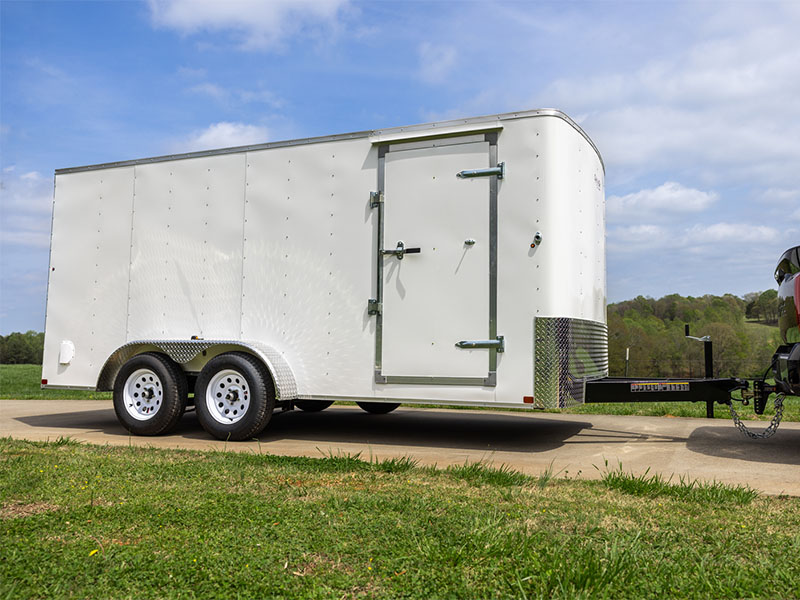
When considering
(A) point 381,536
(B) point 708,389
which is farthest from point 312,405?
(A) point 381,536

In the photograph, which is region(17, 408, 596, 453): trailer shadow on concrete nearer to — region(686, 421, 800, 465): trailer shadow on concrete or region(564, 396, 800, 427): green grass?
region(686, 421, 800, 465): trailer shadow on concrete

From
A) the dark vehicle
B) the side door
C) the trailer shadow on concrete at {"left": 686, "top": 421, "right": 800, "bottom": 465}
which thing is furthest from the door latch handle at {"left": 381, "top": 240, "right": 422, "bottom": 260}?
the dark vehicle

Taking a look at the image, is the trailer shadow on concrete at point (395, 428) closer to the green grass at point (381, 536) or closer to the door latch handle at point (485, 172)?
the green grass at point (381, 536)

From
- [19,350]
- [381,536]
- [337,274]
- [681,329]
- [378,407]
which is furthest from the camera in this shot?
[19,350]

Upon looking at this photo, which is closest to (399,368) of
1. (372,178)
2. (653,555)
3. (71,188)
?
(372,178)

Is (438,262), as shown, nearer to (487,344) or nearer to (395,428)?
(487,344)

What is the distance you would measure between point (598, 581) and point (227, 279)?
19.6 ft

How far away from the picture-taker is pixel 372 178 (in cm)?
715

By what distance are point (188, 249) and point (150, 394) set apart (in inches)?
69.9

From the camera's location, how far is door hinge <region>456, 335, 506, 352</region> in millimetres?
6449

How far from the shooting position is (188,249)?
8.00 meters

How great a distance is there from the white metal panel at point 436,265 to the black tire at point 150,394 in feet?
8.46

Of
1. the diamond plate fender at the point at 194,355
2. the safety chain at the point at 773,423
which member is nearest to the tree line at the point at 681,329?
the safety chain at the point at 773,423

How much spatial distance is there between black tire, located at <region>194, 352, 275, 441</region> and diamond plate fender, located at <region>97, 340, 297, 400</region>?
0.14 m
